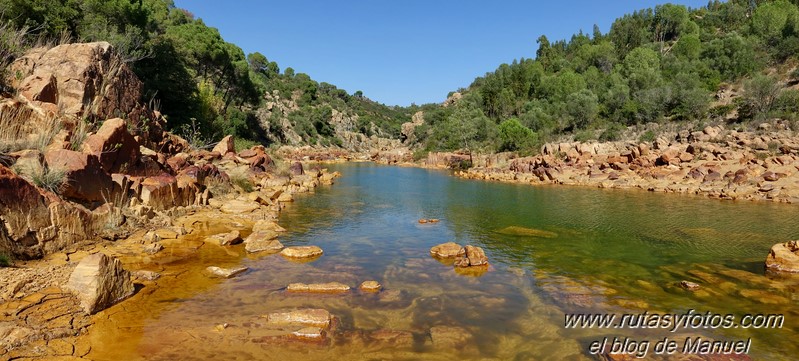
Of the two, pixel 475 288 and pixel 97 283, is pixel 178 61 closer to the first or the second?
pixel 97 283

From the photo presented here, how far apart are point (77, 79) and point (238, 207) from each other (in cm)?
667

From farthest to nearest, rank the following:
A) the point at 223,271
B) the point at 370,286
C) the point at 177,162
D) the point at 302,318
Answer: the point at 177,162 < the point at 223,271 < the point at 370,286 < the point at 302,318

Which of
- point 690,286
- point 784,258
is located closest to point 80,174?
point 690,286

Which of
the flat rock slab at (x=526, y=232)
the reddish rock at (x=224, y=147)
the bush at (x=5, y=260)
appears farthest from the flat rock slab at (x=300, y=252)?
the reddish rock at (x=224, y=147)

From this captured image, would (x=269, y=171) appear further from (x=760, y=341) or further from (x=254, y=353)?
(x=760, y=341)

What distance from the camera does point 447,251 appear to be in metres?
12.1

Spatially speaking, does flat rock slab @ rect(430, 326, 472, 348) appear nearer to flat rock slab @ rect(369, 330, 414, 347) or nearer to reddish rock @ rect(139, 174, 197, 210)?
flat rock slab @ rect(369, 330, 414, 347)

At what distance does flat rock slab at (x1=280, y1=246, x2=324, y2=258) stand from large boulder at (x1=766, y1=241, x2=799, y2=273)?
39.1 ft

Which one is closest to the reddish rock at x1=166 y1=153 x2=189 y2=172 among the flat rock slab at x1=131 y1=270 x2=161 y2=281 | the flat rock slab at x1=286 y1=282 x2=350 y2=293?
the flat rock slab at x1=131 y1=270 x2=161 y2=281

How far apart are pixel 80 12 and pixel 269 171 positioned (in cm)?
1359

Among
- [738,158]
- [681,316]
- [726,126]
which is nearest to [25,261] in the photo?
[681,316]

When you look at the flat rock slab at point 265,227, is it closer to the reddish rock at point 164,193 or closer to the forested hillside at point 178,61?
the reddish rock at point 164,193

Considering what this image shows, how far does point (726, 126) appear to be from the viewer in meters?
41.2

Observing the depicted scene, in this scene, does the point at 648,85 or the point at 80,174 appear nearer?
the point at 80,174
